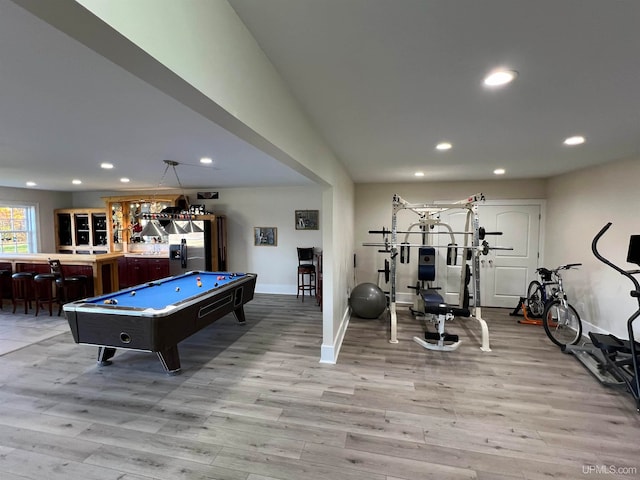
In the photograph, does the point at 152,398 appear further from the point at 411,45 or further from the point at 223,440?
the point at 411,45

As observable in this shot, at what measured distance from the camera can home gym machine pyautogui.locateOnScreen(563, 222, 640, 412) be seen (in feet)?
8.46

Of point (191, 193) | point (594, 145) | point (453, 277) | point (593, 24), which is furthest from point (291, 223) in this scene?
point (593, 24)

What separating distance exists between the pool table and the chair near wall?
256 cm

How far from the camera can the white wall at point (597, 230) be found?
3520mm

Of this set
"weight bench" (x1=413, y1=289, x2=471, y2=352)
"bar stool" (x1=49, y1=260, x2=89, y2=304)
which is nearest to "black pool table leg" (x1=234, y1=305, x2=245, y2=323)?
"weight bench" (x1=413, y1=289, x2=471, y2=352)

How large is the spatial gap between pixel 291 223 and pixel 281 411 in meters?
4.56

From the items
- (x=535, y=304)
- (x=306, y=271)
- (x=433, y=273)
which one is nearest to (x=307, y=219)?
(x=306, y=271)

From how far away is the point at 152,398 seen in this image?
2676 millimetres

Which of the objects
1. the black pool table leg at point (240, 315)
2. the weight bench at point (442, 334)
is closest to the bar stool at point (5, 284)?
the black pool table leg at point (240, 315)

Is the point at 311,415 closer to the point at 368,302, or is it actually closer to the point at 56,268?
the point at 368,302

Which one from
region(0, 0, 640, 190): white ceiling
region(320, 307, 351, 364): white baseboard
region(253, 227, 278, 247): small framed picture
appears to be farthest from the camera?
region(253, 227, 278, 247): small framed picture

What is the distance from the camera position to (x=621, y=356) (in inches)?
124

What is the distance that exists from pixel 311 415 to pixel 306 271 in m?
3.85
